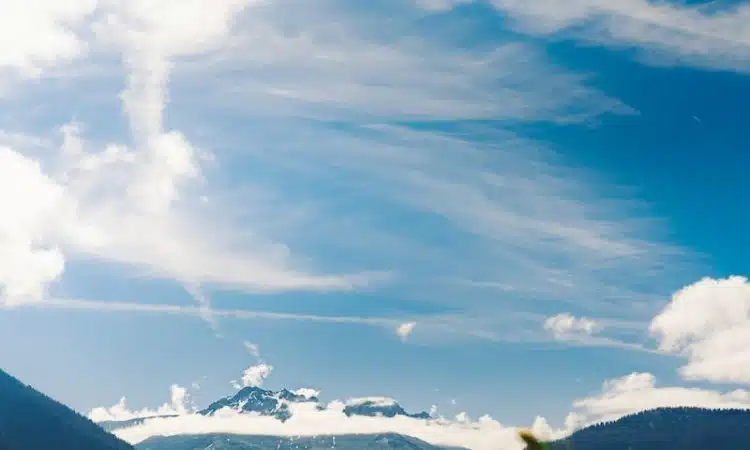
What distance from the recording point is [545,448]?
16500 millimetres

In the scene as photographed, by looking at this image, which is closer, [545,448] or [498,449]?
[545,448]

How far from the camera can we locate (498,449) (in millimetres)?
26578

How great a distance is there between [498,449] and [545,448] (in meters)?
10.6
